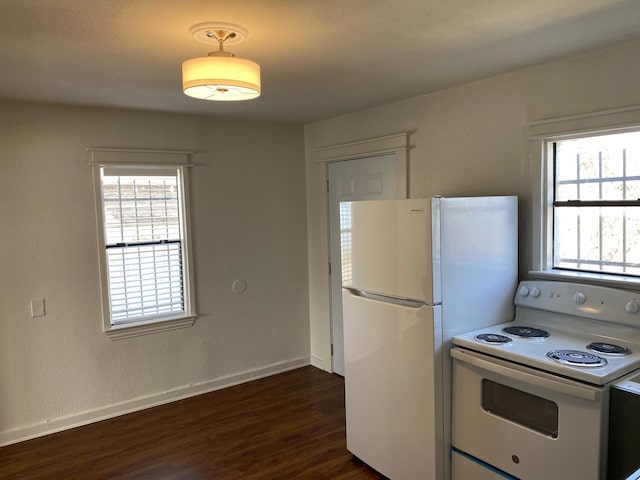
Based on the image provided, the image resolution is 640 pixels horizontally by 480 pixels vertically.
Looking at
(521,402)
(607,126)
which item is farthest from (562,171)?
(521,402)

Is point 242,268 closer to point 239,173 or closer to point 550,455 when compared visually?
point 239,173

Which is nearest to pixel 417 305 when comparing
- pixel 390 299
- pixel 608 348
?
pixel 390 299

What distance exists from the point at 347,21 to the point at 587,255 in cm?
178

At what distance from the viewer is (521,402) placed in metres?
2.20

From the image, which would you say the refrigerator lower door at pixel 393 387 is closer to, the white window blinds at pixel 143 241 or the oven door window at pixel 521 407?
the oven door window at pixel 521 407

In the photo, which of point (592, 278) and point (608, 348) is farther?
point (592, 278)

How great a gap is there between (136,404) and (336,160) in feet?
8.30

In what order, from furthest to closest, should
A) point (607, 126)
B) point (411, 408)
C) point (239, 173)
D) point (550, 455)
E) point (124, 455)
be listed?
1. point (239, 173)
2. point (124, 455)
3. point (411, 408)
4. point (607, 126)
5. point (550, 455)

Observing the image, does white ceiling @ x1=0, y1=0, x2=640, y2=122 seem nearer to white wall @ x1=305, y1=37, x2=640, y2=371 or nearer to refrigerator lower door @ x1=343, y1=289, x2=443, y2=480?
white wall @ x1=305, y1=37, x2=640, y2=371

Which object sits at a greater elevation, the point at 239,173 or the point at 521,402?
the point at 239,173

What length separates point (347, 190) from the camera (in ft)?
13.3

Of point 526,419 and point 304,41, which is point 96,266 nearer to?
point 304,41

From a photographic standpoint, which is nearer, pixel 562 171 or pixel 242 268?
pixel 562 171

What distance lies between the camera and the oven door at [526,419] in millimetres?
1921
